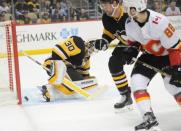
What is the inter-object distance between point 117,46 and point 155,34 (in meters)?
0.80

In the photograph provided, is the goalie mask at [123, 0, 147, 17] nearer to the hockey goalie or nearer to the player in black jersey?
the player in black jersey

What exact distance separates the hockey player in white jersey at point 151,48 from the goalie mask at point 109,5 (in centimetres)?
38

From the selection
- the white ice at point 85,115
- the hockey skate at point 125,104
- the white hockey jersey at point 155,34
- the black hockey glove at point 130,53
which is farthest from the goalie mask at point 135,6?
the hockey skate at point 125,104

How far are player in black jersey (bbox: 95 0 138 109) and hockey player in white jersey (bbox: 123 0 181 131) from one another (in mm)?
410

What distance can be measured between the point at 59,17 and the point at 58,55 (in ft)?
13.9

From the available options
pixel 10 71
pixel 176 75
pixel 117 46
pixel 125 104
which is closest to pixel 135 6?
pixel 176 75

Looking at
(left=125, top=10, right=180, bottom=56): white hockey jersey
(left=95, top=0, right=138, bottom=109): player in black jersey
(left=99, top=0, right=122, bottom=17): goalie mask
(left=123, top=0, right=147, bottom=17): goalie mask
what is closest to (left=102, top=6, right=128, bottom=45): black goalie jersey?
(left=95, top=0, right=138, bottom=109): player in black jersey

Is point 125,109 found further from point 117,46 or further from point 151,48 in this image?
point 151,48

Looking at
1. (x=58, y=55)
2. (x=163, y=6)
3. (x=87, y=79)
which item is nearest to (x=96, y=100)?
(x=87, y=79)

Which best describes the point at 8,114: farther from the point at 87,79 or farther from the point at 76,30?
the point at 76,30

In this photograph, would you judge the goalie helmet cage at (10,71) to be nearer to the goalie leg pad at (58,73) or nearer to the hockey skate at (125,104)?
the goalie leg pad at (58,73)

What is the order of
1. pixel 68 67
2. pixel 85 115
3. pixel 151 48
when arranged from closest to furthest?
pixel 151 48 → pixel 85 115 → pixel 68 67

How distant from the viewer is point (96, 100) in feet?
13.3

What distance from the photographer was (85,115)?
3.59 meters
